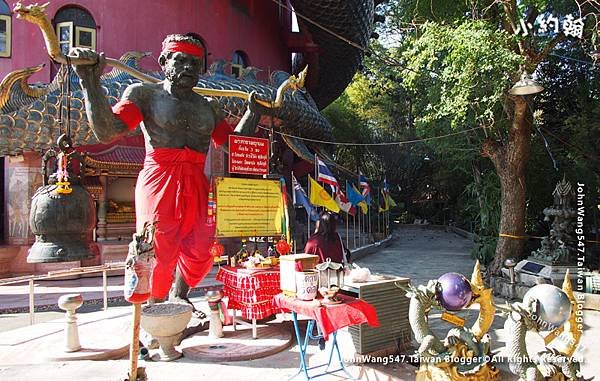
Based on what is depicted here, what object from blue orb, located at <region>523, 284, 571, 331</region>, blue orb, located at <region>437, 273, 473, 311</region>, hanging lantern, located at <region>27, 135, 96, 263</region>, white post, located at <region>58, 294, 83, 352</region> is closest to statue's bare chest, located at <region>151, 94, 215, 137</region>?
hanging lantern, located at <region>27, 135, 96, 263</region>

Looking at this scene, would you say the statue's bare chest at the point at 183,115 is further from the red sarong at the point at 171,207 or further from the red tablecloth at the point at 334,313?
the red tablecloth at the point at 334,313

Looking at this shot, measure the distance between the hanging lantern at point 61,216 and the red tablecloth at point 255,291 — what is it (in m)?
2.03

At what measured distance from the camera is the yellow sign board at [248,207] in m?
5.09

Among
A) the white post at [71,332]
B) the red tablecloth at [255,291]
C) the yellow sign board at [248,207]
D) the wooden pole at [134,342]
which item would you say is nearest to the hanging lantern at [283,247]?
the yellow sign board at [248,207]

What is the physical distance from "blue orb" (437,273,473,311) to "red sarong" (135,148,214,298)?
98.8 inches

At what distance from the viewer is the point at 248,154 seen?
5.01 m

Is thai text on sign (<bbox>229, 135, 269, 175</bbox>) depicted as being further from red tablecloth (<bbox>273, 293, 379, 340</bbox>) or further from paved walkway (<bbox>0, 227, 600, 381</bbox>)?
paved walkway (<bbox>0, 227, 600, 381</bbox>)

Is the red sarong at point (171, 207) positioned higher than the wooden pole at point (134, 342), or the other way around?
the red sarong at point (171, 207)

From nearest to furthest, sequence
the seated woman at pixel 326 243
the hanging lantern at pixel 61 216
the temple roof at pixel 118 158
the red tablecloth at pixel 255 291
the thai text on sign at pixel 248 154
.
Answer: the hanging lantern at pixel 61 216 → the thai text on sign at pixel 248 154 → the red tablecloth at pixel 255 291 → the seated woman at pixel 326 243 → the temple roof at pixel 118 158

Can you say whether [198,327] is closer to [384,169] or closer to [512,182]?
[512,182]

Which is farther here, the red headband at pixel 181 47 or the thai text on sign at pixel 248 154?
the thai text on sign at pixel 248 154

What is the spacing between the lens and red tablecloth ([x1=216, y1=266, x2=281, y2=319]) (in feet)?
16.5

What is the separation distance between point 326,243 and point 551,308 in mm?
3608

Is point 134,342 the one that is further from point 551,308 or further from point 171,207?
point 551,308
